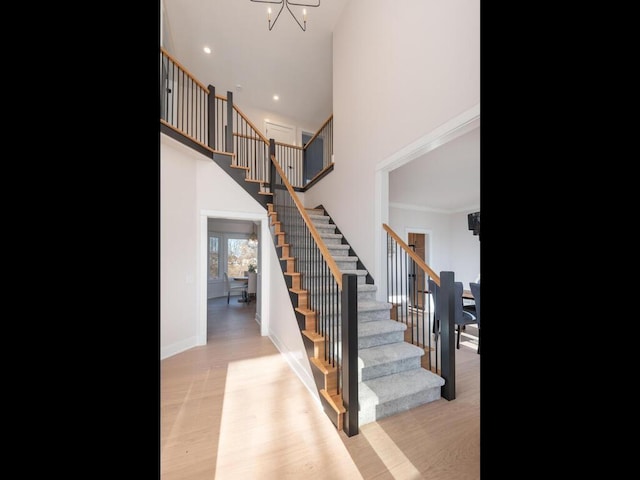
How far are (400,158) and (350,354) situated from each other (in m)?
2.10

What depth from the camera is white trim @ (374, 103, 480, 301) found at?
6.64ft

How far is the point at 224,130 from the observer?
5395 millimetres

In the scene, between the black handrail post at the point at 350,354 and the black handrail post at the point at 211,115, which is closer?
the black handrail post at the point at 350,354

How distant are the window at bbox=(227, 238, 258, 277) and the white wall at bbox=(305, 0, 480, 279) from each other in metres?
4.75

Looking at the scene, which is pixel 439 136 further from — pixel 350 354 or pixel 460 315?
pixel 460 315

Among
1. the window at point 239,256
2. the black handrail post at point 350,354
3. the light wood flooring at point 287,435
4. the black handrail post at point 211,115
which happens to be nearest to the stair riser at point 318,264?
the black handrail post at point 350,354

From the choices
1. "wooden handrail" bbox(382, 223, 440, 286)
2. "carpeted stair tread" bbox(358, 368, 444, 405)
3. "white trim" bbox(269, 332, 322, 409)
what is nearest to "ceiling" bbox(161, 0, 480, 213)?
"wooden handrail" bbox(382, 223, 440, 286)

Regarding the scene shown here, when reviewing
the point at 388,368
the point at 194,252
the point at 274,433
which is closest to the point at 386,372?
the point at 388,368

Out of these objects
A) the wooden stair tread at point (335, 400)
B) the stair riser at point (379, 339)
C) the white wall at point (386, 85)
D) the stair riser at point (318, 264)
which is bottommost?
the wooden stair tread at point (335, 400)

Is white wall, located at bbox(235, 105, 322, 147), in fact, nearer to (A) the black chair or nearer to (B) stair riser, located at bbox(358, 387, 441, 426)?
(A) the black chair

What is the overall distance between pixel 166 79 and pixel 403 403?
483 centimetres

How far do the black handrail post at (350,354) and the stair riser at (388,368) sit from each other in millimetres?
353

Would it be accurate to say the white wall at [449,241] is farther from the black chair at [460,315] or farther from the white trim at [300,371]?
the white trim at [300,371]

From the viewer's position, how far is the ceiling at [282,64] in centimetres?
388
